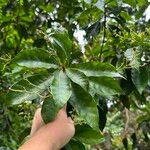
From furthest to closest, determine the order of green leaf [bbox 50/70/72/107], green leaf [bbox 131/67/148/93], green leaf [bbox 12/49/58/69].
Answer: green leaf [bbox 131/67/148/93] → green leaf [bbox 12/49/58/69] → green leaf [bbox 50/70/72/107]

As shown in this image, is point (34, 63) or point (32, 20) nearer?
point (34, 63)

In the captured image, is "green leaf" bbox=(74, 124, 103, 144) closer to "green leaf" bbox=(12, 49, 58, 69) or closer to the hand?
the hand

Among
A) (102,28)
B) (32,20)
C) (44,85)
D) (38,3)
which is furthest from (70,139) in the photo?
(32,20)

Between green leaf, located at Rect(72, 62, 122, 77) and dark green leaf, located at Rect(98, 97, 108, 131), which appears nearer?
green leaf, located at Rect(72, 62, 122, 77)

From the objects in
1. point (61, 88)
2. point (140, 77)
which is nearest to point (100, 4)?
point (140, 77)

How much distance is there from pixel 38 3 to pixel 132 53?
1103mm

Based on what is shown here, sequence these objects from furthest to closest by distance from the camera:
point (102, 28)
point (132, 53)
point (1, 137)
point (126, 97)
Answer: point (1, 137)
point (102, 28)
point (126, 97)
point (132, 53)

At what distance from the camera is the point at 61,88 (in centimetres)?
118

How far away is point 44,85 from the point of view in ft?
4.08

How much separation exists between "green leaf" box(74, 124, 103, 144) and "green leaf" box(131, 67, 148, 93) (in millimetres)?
265

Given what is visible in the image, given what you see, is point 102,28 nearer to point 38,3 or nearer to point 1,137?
point 38,3

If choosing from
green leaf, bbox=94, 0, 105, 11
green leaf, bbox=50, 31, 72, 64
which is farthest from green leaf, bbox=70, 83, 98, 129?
green leaf, bbox=94, 0, 105, 11

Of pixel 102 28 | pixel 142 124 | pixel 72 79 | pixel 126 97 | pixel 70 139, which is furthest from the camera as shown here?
pixel 142 124

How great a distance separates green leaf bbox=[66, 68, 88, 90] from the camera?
1222mm
